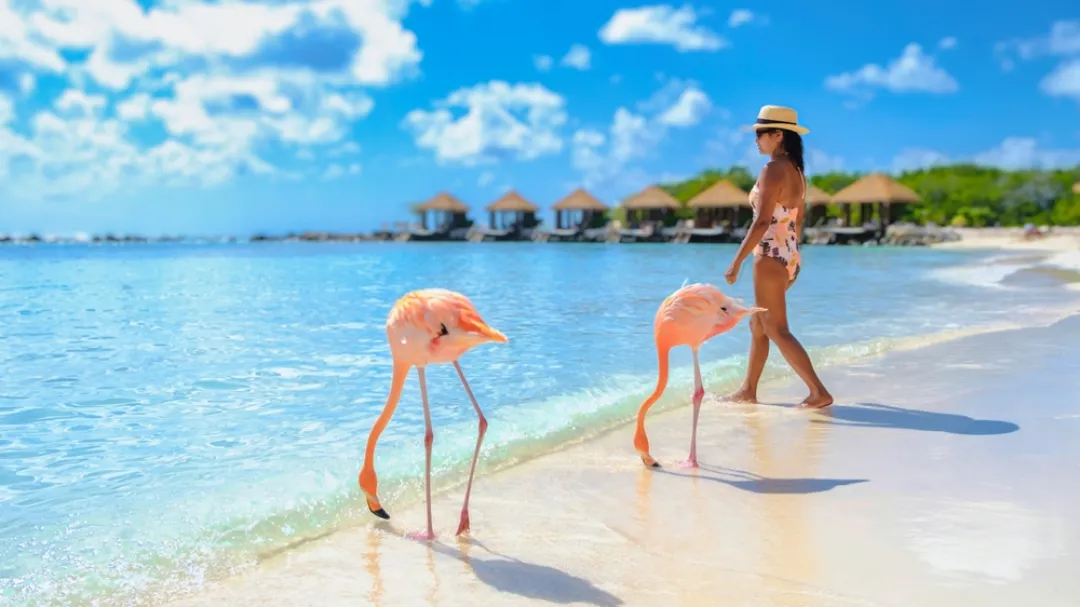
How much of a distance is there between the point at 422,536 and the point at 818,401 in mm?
3020

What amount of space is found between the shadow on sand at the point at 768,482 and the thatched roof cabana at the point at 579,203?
5960cm

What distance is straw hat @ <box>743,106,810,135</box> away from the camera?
5.21 m

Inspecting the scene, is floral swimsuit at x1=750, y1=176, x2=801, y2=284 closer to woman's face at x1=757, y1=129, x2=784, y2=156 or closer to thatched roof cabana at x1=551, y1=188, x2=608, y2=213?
woman's face at x1=757, y1=129, x2=784, y2=156

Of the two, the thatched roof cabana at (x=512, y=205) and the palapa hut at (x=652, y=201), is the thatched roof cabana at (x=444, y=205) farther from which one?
the palapa hut at (x=652, y=201)

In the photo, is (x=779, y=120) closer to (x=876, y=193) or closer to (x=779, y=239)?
(x=779, y=239)

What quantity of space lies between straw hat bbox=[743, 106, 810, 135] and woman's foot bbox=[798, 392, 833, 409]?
1.62 metres

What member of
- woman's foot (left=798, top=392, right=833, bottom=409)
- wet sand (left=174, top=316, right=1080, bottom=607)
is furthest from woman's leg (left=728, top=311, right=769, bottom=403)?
wet sand (left=174, top=316, right=1080, bottom=607)

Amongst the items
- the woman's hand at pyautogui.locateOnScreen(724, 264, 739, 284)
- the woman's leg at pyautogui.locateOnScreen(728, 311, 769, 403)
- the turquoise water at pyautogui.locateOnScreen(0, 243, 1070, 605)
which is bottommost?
the turquoise water at pyautogui.locateOnScreen(0, 243, 1070, 605)

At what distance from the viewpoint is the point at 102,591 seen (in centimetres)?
286

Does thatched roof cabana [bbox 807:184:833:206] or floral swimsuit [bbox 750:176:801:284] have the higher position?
thatched roof cabana [bbox 807:184:833:206]

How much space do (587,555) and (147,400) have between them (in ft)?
14.2

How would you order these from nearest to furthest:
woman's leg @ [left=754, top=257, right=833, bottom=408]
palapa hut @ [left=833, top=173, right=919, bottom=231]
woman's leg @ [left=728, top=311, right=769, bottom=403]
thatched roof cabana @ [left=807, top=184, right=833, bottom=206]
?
woman's leg @ [left=754, top=257, right=833, bottom=408], woman's leg @ [left=728, top=311, right=769, bottom=403], palapa hut @ [left=833, top=173, right=919, bottom=231], thatched roof cabana @ [left=807, top=184, right=833, bottom=206]

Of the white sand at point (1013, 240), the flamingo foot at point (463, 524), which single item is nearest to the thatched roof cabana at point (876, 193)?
the white sand at point (1013, 240)

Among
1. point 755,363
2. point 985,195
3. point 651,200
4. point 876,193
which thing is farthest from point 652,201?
point 755,363
